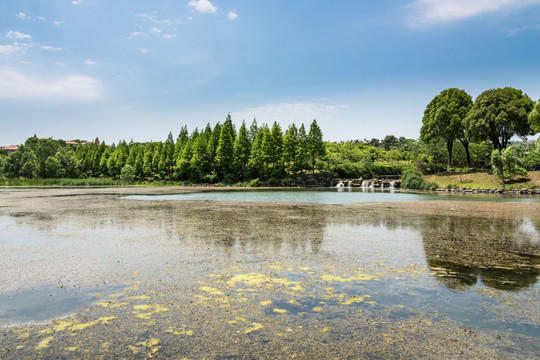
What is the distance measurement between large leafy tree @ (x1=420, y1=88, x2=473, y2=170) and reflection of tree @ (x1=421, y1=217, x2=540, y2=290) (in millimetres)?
46303

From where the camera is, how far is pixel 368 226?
14633mm

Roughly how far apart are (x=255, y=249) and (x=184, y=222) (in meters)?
6.66

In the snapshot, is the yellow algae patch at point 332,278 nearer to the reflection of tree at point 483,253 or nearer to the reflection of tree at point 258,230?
the reflection of tree at point 483,253

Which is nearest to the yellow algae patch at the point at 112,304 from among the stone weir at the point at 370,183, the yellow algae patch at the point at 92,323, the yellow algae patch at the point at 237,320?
the yellow algae patch at the point at 92,323

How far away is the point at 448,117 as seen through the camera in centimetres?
5684

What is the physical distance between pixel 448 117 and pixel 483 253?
5487 centimetres

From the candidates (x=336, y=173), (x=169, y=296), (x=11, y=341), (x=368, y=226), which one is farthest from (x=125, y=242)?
(x=336, y=173)

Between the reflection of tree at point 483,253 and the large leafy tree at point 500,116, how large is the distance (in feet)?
131

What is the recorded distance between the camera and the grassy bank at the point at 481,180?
41594 millimetres

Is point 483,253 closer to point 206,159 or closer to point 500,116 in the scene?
point 500,116

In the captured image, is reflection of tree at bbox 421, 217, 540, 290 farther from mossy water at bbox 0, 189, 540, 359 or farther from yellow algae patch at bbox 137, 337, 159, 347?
yellow algae patch at bbox 137, 337, 159, 347

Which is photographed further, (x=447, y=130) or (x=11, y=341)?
(x=447, y=130)

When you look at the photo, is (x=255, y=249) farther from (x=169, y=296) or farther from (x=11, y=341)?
(x=11, y=341)

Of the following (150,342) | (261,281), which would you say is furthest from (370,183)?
(150,342)
